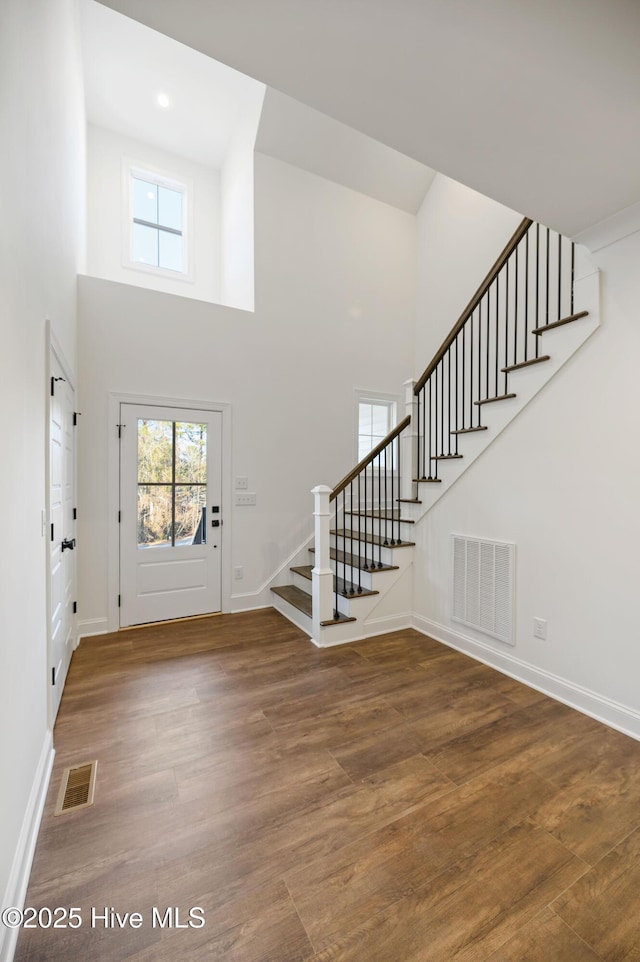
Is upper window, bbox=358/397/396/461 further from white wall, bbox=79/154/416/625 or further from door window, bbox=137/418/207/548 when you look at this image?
door window, bbox=137/418/207/548

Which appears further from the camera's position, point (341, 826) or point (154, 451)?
point (154, 451)

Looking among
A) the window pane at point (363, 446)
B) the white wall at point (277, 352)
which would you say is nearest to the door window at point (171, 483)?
the white wall at point (277, 352)

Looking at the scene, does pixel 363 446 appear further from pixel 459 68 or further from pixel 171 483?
pixel 459 68

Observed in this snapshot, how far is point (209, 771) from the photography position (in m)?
1.91

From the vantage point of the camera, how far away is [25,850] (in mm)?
1420

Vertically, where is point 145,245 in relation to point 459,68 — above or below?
above

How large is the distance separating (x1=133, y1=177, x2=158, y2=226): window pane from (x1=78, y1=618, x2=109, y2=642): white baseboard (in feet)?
15.1

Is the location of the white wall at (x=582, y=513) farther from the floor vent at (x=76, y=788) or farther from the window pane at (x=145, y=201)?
the window pane at (x=145, y=201)

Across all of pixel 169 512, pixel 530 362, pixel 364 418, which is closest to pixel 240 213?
pixel 364 418

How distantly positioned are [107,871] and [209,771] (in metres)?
0.55

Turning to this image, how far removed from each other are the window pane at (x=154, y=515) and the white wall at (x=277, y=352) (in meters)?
0.32

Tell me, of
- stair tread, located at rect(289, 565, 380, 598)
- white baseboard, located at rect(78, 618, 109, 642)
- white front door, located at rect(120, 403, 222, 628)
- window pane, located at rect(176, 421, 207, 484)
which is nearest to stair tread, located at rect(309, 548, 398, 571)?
stair tread, located at rect(289, 565, 380, 598)

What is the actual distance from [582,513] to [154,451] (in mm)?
3500

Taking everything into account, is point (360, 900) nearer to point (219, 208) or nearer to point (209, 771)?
point (209, 771)
